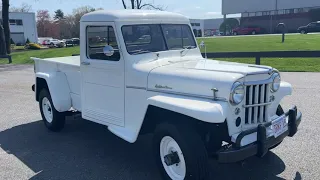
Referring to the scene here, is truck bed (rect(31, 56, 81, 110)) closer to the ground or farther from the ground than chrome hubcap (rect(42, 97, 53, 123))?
farther from the ground

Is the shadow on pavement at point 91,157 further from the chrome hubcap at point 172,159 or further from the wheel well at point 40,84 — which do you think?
the wheel well at point 40,84

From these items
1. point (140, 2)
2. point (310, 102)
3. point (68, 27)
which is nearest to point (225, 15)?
point (68, 27)

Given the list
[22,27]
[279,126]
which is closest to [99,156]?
[279,126]

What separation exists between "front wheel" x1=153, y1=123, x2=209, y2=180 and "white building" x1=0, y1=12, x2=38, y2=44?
7641 centimetres

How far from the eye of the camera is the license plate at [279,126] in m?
3.85

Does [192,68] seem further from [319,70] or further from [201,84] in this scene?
[319,70]

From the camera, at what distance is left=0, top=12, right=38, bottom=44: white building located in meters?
74.9

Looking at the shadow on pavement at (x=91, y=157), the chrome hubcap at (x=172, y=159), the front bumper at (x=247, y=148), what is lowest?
the shadow on pavement at (x=91, y=157)

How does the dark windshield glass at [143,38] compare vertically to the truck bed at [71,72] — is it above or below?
above

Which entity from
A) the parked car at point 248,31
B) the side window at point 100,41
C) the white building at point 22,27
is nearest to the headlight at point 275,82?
the side window at point 100,41

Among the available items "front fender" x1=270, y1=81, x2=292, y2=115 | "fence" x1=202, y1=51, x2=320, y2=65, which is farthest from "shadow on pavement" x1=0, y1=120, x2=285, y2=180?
"fence" x1=202, y1=51, x2=320, y2=65

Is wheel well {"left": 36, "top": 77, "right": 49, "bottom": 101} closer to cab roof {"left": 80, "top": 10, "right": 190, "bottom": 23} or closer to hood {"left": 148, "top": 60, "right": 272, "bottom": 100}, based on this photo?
cab roof {"left": 80, "top": 10, "right": 190, "bottom": 23}

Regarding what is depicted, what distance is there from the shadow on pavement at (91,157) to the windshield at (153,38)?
5.10ft

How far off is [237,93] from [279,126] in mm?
683
